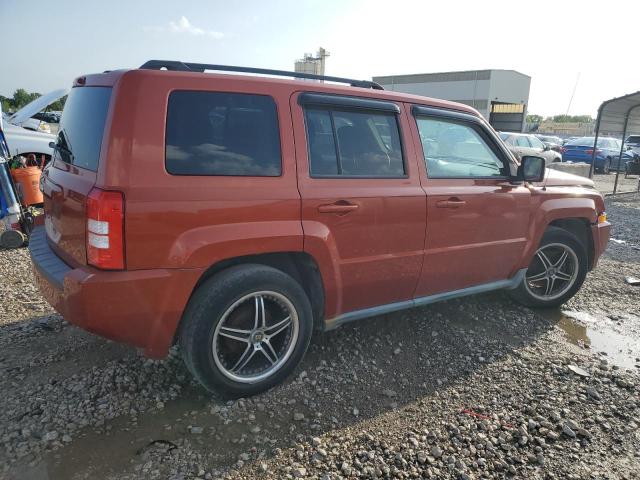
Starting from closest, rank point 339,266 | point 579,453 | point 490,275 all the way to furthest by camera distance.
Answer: point 579,453, point 339,266, point 490,275

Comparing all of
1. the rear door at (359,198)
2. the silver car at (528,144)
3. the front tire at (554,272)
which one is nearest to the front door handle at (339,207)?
the rear door at (359,198)

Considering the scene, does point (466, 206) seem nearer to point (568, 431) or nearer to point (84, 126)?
point (568, 431)

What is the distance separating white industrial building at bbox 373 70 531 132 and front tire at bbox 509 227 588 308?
113ft

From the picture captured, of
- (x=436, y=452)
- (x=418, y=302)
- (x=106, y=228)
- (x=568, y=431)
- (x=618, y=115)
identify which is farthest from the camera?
(x=618, y=115)

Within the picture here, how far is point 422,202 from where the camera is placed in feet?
10.7

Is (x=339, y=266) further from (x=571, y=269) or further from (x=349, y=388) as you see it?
(x=571, y=269)

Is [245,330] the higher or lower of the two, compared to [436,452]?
higher

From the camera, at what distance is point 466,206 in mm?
3508

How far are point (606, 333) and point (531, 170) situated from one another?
1.73m

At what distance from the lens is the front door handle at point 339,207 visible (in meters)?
2.86

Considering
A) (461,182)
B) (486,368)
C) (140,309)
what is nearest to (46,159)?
(140,309)

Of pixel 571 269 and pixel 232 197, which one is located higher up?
pixel 232 197

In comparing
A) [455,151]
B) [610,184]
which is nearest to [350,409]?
[455,151]

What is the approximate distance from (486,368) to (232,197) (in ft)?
7.52
